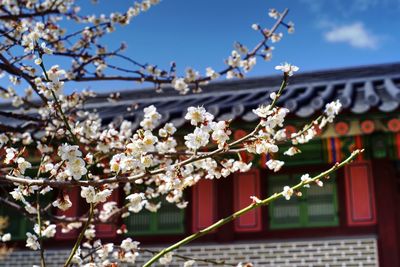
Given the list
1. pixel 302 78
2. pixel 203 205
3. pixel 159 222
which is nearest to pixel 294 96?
pixel 203 205

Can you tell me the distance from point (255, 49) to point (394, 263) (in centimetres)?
286

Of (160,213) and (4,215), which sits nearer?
(160,213)

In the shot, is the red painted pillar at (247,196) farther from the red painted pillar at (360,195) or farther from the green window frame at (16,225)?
the green window frame at (16,225)

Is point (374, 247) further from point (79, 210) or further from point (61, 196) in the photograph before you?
point (61, 196)

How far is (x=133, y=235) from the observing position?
7.52m

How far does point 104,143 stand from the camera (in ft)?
14.4

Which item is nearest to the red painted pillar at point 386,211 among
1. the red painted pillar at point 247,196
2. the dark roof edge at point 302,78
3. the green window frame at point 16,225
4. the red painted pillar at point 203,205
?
the red painted pillar at point 247,196

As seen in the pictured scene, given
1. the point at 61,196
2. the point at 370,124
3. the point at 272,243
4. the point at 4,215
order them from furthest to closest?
the point at 4,215 → the point at 272,243 → the point at 370,124 → the point at 61,196

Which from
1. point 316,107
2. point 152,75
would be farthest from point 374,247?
point 152,75

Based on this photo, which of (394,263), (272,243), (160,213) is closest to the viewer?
(394,263)

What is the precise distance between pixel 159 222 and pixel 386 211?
2.60 metres

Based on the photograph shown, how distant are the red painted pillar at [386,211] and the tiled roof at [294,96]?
2.73ft

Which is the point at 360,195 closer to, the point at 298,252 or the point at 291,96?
the point at 298,252

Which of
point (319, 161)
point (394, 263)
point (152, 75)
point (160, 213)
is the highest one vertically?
point (152, 75)
